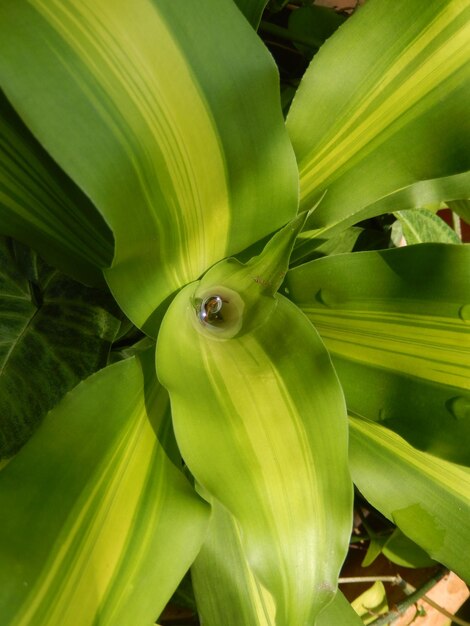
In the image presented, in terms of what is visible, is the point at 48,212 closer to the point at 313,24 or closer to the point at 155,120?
the point at 155,120

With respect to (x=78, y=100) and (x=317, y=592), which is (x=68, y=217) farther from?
(x=317, y=592)

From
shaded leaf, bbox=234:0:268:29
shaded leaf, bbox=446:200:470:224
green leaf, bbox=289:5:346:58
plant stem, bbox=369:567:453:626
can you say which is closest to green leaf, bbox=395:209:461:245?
shaded leaf, bbox=446:200:470:224

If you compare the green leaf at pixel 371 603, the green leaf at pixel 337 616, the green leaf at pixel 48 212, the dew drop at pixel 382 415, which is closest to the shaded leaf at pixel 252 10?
the green leaf at pixel 48 212

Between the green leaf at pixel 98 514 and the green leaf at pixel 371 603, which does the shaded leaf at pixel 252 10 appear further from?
the green leaf at pixel 371 603

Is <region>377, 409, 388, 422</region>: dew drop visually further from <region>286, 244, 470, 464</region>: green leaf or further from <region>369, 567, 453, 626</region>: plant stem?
<region>369, 567, 453, 626</region>: plant stem

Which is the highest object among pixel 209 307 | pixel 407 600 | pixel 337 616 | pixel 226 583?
pixel 209 307

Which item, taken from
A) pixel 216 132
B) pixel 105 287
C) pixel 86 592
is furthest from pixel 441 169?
pixel 86 592

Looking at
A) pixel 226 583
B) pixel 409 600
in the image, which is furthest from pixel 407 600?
pixel 226 583
